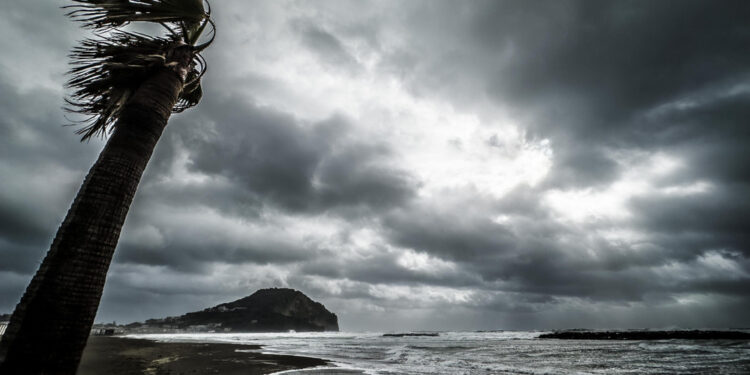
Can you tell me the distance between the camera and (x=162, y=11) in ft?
14.3

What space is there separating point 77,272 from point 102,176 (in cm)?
101

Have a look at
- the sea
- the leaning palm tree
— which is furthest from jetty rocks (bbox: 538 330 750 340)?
the leaning palm tree

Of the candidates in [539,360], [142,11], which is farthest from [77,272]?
[539,360]

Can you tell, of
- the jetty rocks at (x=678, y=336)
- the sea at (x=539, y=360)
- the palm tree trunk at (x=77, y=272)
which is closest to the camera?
the palm tree trunk at (x=77, y=272)

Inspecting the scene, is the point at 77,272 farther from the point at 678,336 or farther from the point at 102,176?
the point at 678,336

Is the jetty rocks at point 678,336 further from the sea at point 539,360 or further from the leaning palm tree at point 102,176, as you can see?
the leaning palm tree at point 102,176

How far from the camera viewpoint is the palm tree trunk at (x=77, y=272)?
2885 millimetres

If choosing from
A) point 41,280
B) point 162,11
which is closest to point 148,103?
point 162,11

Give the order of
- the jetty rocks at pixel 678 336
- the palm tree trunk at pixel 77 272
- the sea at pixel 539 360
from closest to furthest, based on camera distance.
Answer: the palm tree trunk at pixel 77 272, the sea at pixel 539 360, the jetty rocks at pixel 678 336

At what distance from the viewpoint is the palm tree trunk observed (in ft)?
9.46

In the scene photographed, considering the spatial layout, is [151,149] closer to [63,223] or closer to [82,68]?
[63,223]

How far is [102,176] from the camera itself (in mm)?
3514

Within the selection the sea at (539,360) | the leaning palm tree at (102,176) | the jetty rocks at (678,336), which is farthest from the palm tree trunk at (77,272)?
the jetty rocks at (678,336)

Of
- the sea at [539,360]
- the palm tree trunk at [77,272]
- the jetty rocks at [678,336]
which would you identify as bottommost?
the jetty rocks at [678,336]
